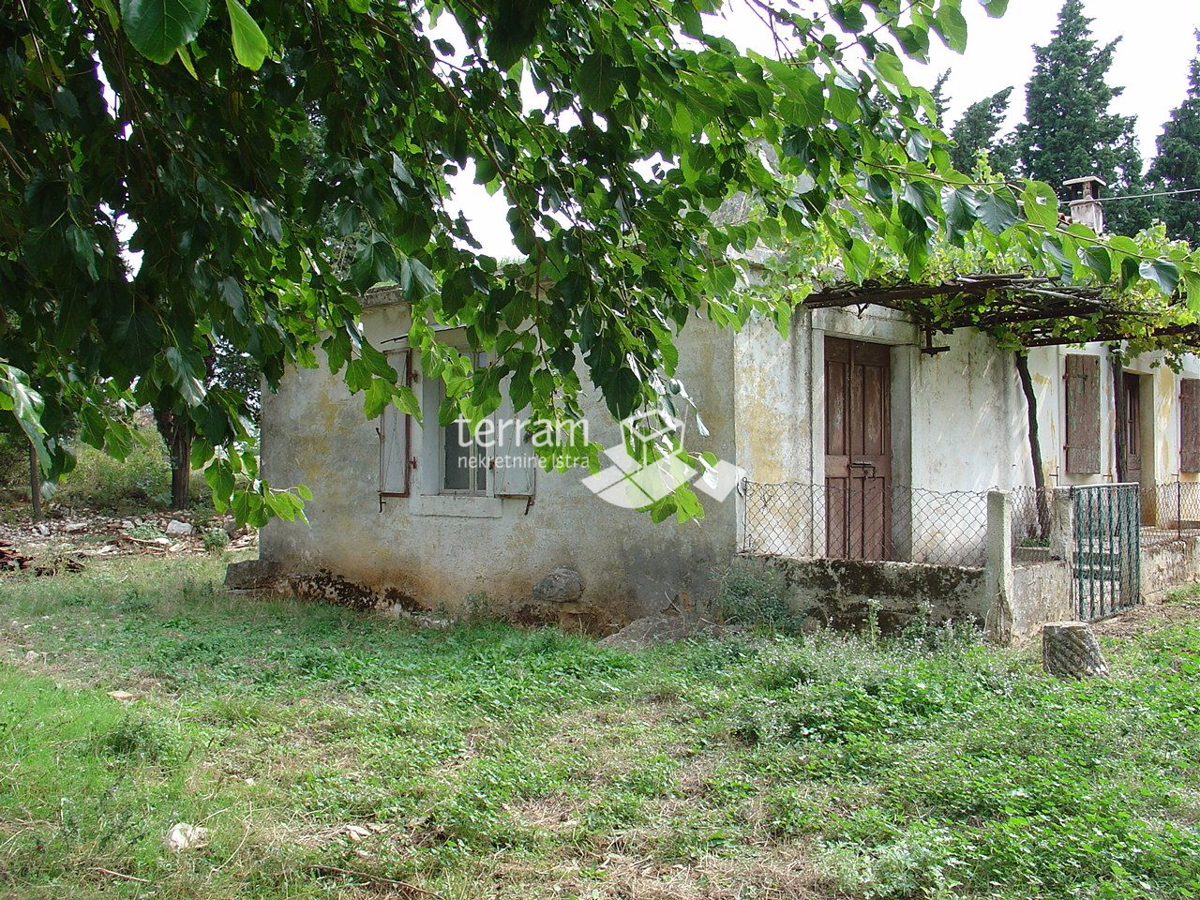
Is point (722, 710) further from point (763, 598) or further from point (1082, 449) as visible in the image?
point (1082, 449)

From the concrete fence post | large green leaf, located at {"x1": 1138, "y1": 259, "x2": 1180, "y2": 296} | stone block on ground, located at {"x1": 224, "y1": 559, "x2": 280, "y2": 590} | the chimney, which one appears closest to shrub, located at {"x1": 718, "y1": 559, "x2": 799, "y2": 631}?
the concrete fence post

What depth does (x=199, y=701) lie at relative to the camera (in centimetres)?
498

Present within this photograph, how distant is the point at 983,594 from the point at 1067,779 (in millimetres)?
2506

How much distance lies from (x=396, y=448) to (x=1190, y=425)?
1036 cm

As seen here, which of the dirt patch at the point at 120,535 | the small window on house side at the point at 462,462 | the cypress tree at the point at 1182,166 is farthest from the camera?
the cypress tree at the point at 1182,166

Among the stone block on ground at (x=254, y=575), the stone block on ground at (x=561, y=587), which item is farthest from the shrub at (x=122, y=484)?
the stone block on ground at (x=561, y=587)

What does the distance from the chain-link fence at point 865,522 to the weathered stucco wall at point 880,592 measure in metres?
0.39

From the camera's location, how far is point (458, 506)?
330 inches

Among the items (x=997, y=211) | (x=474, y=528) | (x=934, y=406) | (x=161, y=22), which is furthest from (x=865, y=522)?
(x=161, y=22)

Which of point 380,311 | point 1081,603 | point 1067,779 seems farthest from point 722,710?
point 380,311

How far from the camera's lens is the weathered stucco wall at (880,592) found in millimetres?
5980

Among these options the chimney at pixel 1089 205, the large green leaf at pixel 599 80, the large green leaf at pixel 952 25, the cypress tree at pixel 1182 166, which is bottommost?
the large green leaf at pixel 599 80

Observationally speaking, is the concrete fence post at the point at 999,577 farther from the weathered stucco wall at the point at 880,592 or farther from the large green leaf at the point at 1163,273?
the large green leaf at the point at 1163,273

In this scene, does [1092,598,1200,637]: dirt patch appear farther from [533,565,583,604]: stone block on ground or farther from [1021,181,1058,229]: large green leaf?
[1021,181,1058,229]: large green leaf
